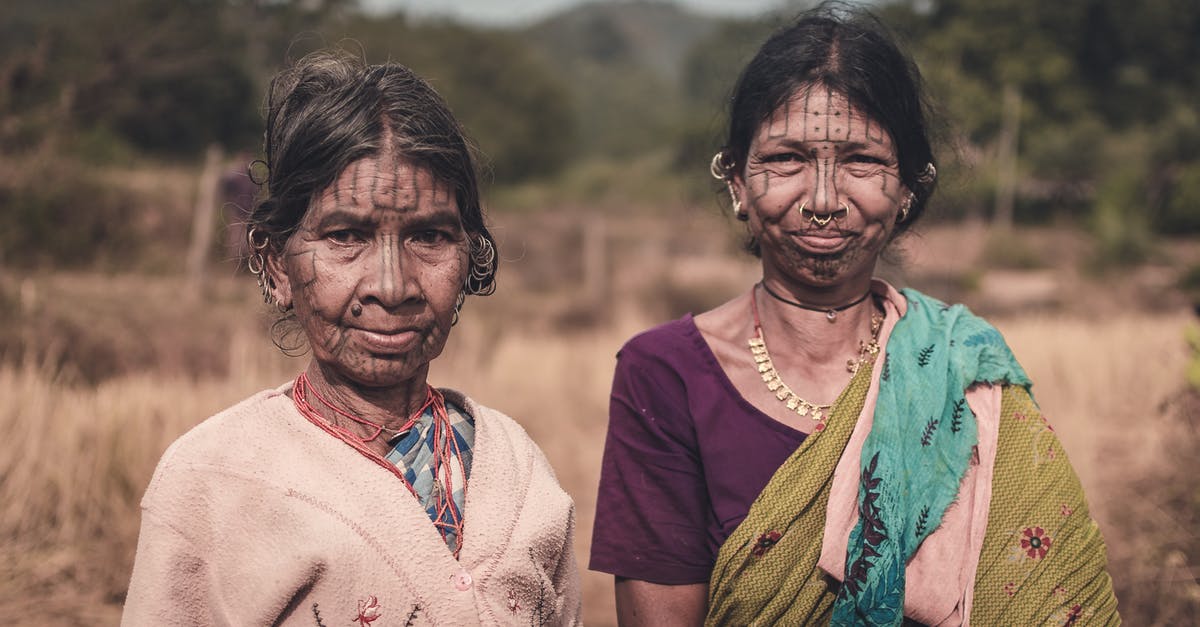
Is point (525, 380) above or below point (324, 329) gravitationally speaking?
below

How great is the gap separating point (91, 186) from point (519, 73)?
30431 mm

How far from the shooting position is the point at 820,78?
88.8 inches

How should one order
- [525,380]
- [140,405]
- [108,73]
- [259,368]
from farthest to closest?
[108,73]
[525,380]
[259,368]
[140,405]

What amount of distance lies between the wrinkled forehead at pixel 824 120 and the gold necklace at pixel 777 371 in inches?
16.3

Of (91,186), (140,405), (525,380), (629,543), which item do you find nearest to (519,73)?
(91,186)

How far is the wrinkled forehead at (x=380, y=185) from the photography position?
1788 mm

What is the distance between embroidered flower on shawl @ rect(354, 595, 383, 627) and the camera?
1.69 metres

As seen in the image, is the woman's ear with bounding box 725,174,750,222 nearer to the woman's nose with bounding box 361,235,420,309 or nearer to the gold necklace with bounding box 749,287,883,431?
the gold necklace with bounding box 749,287,883,431

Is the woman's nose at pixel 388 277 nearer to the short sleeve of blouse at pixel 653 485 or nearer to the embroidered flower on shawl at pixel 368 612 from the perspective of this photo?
the embroidered flower on shawl at pixel 368 612

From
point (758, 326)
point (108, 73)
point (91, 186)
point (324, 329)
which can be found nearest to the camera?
point (324, 329)

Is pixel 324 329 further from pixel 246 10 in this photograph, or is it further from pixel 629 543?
pixel 246 10

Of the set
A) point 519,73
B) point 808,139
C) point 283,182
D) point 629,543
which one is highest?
point 519,73

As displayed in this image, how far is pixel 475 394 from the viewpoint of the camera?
8.23 m

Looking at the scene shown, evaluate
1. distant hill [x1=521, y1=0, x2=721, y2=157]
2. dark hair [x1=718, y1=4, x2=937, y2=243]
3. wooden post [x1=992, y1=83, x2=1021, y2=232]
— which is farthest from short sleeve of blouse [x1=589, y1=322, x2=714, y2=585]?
distant hill [x1=521, y1=0, x2=721, y2=157]
